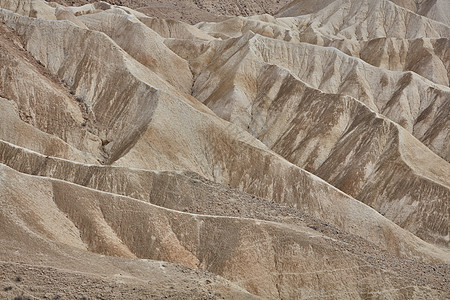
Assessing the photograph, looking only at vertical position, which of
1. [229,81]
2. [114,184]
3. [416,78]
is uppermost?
[416,78]

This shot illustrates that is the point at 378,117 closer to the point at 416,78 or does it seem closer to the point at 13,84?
the point at 416,78

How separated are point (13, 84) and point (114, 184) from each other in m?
17.3

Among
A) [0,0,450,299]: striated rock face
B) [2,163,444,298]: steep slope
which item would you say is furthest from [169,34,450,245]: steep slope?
[2,163,444,298]: steep slope

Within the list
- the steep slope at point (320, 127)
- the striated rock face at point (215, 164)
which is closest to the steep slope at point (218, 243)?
the striated rock face at point (215, 164)

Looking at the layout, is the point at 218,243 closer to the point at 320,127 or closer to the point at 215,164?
the point at 215,164

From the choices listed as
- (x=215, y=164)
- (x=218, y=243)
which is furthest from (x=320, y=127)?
(x=218, y=243)

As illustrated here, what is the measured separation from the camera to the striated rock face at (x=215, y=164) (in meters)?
32.7

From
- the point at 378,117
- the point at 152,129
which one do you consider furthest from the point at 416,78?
the point at 152,129

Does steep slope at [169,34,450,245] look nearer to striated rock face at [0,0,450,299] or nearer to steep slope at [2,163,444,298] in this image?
striated rock face at [0,0,450,299]

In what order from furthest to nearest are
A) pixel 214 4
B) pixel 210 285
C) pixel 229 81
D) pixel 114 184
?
pixel 214 4, pixel 229 81, pixel 114 184, pixel 210 285

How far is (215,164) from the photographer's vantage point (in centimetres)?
5238

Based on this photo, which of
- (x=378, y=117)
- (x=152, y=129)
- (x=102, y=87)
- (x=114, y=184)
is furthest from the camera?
(x=378, y=117)

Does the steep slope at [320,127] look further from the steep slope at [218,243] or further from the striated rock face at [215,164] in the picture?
the steep slope at [218,243]

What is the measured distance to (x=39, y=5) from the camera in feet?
247
